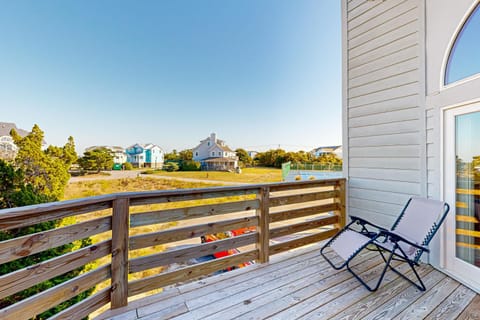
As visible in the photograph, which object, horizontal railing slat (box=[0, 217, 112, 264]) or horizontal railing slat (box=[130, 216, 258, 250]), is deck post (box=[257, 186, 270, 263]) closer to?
horizontal railing slat (box=[130, 216, 258, 250])

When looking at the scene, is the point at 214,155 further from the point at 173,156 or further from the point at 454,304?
the point at 454,304

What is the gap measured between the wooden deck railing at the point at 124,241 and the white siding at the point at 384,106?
101cm

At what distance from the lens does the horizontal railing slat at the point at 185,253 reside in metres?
1.81

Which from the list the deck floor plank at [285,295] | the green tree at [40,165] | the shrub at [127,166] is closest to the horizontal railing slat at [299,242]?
the deck floor plank at [285,295]

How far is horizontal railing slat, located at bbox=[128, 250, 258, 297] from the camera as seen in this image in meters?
1.81

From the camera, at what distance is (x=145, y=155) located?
18.1 metres

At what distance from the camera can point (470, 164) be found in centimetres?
214

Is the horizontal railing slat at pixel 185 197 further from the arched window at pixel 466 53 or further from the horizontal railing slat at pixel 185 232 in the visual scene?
the arched window at pixel 466 53

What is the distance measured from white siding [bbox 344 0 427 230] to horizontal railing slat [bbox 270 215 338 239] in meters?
0.54

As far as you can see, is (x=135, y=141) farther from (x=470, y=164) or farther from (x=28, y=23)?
(x=470, y=164)

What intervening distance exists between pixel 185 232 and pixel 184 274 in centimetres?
39

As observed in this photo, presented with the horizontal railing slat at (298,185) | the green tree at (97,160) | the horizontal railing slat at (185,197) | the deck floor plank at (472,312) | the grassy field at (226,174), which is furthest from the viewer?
the grassy field at (226,174)

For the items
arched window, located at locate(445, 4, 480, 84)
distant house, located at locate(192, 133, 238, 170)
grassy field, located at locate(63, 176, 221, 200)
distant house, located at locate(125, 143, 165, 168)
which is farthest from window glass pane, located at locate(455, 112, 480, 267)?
distant house, located at locate(192, 133, 238, 170)

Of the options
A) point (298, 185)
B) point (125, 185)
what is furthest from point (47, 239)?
point (125, 185)
